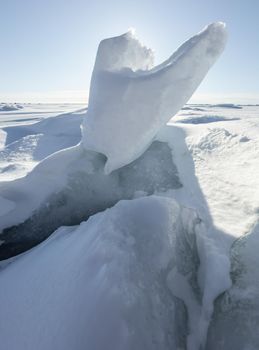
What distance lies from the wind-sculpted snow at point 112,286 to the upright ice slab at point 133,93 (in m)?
1.58

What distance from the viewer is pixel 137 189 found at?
3881 millimetres

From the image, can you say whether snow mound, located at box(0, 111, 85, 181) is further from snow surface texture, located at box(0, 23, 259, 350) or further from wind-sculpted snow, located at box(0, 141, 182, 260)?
snow surface texture, located at box(0, 23, 259, 350)

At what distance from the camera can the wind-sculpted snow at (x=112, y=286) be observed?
162cm

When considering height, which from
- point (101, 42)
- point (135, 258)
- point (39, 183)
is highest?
point (101, 42)

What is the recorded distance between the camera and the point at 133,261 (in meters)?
2.00

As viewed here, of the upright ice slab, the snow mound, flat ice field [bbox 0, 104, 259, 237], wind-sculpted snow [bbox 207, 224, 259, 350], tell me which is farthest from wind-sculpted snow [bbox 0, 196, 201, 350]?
the snow mound

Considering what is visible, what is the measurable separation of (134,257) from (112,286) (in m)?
0.31

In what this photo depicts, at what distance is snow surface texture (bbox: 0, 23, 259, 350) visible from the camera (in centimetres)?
170

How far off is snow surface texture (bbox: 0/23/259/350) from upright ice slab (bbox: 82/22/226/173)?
41cm

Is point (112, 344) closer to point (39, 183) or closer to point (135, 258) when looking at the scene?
point (135, 258)

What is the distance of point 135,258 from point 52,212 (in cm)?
181

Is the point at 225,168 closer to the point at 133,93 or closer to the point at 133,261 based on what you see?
the point at 133,93

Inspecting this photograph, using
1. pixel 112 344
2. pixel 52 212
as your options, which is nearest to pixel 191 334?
pixel 112 344

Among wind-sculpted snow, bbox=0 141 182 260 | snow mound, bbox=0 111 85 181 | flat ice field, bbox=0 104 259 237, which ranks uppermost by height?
flat ice field, bbox=0 104 259 237
